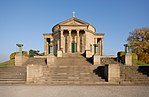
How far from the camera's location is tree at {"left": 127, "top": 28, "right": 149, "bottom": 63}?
145 ft

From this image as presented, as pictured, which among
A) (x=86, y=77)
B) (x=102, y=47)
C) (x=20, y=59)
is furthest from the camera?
(x=102, y=47)

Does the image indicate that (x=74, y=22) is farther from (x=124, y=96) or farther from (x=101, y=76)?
(x=124, y=96)

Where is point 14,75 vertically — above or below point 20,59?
below

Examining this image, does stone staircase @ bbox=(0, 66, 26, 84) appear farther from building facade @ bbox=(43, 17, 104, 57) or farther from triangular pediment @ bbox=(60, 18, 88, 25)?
triangular pediment @ bbox=(60, 18, 88, 25)

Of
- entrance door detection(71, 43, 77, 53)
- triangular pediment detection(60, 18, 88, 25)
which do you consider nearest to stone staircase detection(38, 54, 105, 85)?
entrance door detection(71, 43, 77, 53)

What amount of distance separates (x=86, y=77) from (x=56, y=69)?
435 centimetres

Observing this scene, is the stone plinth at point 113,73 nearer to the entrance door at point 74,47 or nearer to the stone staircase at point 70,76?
the stone staircase at point 70,76

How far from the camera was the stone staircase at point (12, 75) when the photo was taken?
14.8 m

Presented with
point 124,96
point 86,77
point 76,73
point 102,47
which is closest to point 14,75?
point 76,73

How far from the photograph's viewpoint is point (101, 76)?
16062mm

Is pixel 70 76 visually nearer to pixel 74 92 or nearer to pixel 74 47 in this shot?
pixel 74 92

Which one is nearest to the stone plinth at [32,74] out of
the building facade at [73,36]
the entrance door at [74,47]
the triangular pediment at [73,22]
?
the building facade at [73,36]

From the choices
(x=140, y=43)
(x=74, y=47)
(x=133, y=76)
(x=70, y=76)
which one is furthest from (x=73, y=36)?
(x=133, y=76)

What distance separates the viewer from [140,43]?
149 ft
